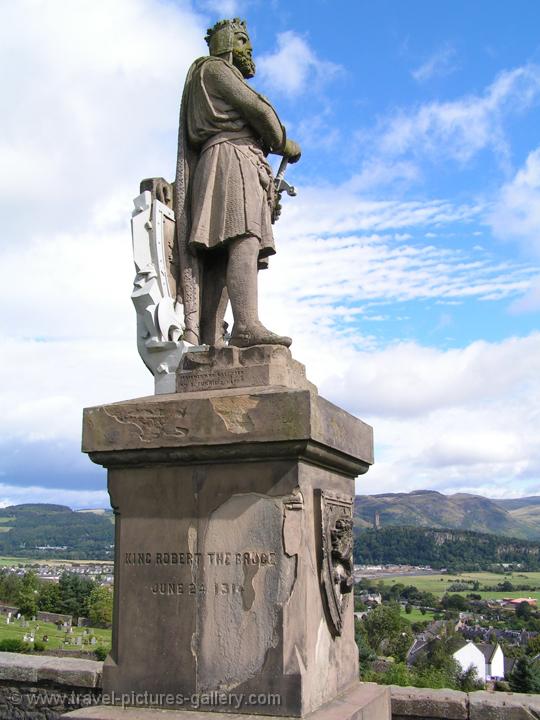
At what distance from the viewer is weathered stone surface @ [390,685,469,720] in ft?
21.5

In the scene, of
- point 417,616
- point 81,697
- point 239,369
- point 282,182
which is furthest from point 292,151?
point 417,616

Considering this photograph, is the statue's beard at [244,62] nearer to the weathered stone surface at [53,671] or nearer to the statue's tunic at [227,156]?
the statue's tunic at [227,156]

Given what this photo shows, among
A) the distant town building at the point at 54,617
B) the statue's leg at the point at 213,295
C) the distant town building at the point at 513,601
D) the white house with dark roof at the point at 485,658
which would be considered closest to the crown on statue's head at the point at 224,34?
the statue's leg at the point at 213,295

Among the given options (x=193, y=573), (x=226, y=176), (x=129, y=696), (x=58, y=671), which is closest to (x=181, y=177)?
(x=226, y=176)

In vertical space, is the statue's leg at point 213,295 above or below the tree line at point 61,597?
above

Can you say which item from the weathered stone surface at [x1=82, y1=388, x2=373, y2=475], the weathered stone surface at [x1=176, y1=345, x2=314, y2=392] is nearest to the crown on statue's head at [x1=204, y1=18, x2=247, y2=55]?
the weathered stone surface at [x1=176, y1=345, x2=314, y2=392]

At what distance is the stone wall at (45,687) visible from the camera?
23.5ft

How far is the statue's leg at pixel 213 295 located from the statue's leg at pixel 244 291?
1.15 ft

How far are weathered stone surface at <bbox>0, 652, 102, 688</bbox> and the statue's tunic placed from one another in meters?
4.37

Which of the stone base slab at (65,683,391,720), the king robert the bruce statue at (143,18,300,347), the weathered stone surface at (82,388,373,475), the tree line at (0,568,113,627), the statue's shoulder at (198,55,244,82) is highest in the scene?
the statue's shoulder at (198,55,244,82)

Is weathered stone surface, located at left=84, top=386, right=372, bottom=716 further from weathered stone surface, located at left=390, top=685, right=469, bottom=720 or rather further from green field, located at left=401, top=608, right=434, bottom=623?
green field, located at left=401, top=608, right=434, bottom=623

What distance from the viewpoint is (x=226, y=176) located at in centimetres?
523

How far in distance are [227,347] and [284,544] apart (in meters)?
1.31

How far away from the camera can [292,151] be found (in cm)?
580
